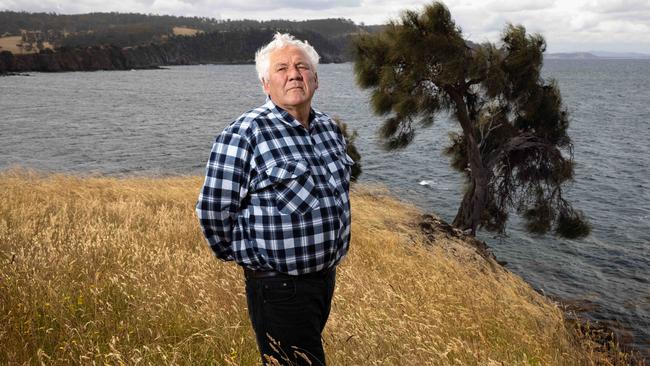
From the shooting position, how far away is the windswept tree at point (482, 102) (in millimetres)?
13680

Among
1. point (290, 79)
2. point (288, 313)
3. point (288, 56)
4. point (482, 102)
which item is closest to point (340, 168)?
point (290, 79)

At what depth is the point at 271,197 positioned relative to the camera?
238 cm

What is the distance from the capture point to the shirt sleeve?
236 centimetres

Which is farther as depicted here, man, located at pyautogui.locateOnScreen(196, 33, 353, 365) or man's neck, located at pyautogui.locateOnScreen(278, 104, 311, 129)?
man's neck, located at pyautogui.locateOnScreen(278, 104, 311, 129)

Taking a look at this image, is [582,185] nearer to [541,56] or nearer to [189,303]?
[541,56]

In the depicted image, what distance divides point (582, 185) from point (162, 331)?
23.9m

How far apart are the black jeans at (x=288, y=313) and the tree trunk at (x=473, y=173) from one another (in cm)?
1287

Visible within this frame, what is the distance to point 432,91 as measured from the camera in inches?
576

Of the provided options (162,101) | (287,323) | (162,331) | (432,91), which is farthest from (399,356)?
(162,101)

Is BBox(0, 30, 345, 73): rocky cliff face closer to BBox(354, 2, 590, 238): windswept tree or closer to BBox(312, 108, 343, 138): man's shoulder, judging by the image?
BBox(354, 2, 590, 238): windswept tree

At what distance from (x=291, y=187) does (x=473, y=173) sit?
44.0 feet

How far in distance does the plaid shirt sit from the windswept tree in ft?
38.3

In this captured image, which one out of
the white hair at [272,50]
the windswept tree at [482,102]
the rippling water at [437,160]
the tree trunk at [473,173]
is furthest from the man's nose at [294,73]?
the tree trunk at [473,173]

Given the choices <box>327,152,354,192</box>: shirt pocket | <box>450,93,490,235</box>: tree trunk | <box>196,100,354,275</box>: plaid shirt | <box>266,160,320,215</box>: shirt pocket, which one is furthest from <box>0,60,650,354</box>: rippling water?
<box>266,160,320,215</box>: shirt pocket
